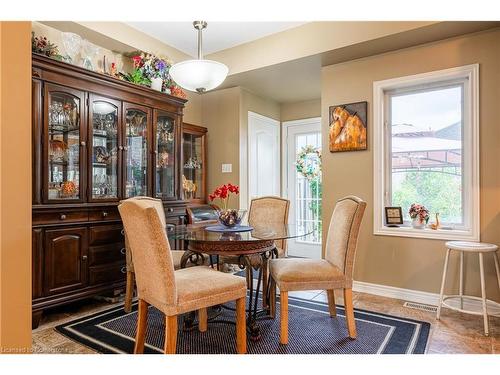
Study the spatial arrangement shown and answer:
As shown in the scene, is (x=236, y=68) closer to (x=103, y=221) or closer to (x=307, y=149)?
(x=307, y=149)

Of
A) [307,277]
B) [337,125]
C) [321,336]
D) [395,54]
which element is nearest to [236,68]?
[337,125]

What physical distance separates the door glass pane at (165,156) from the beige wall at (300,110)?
2206mm

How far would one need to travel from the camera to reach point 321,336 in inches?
90.6

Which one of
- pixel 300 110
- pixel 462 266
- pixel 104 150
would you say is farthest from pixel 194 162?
pixel 462 266

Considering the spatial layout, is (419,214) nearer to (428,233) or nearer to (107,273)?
(428,233)

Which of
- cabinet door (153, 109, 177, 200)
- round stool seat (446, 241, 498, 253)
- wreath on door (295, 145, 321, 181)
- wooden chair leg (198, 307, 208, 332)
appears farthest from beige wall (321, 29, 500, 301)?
wooden chair leg (198, 307, 208, 332)

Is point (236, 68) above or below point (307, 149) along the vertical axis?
above

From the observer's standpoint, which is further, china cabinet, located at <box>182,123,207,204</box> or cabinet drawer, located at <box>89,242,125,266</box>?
china cabinet, located at <box>182,123,207,204</box>

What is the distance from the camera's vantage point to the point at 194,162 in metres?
4.44

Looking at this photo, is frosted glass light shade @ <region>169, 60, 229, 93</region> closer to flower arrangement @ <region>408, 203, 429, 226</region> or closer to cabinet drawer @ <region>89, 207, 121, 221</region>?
cabinet drawer @ <region>89, 207, 121, 221</region>

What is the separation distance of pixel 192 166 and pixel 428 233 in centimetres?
286

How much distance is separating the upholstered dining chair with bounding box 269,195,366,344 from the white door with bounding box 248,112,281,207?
2.30 m

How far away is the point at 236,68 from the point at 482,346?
11.4ft

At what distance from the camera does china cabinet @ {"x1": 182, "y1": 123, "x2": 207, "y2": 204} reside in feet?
14.1
